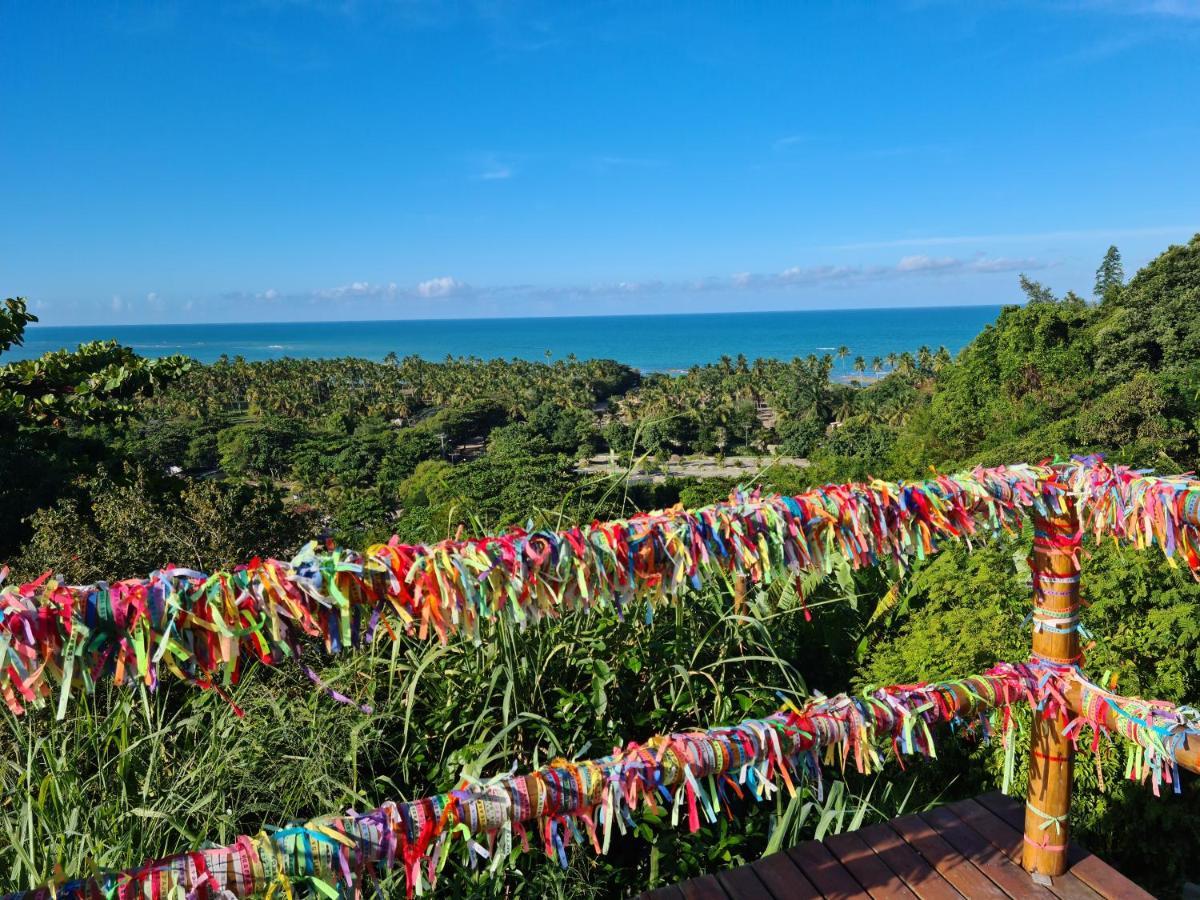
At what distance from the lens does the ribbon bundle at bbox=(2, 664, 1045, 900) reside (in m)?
1.03

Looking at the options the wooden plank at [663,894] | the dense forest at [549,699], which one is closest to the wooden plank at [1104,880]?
the dense forest at [549,699]

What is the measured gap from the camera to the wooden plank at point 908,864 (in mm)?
1536

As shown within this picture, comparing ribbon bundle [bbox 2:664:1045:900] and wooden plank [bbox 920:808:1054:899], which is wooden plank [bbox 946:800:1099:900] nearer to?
wooden plank [bbox 920:808:1054:899]

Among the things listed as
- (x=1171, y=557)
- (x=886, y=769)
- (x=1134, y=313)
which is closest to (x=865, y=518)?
(x=1171, y=557)

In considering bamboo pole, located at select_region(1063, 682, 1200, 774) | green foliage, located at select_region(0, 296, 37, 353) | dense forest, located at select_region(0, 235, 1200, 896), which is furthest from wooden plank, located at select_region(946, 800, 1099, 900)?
green foliage, located at select_region(0, 296, 37, 353)

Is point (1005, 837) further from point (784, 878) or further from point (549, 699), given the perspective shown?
point (549, 699)

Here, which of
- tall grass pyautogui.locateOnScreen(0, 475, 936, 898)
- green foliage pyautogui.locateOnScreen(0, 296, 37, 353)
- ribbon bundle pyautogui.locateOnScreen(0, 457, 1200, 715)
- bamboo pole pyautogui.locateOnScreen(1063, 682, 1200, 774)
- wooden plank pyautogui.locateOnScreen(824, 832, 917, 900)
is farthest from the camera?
green foliage pyautogui.locateOnScreen(0, 296, 37, 353)

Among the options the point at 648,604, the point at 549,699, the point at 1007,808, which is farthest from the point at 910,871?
the point at 549,699

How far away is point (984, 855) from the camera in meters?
1.64

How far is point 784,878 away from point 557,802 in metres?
0.65

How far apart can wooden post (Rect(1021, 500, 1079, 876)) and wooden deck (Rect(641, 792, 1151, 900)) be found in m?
0.05

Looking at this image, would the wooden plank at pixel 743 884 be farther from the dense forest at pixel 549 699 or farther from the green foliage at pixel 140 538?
the green foliage at pixel 140 538

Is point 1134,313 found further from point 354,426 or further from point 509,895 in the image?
point 354,426

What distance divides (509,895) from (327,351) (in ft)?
641
